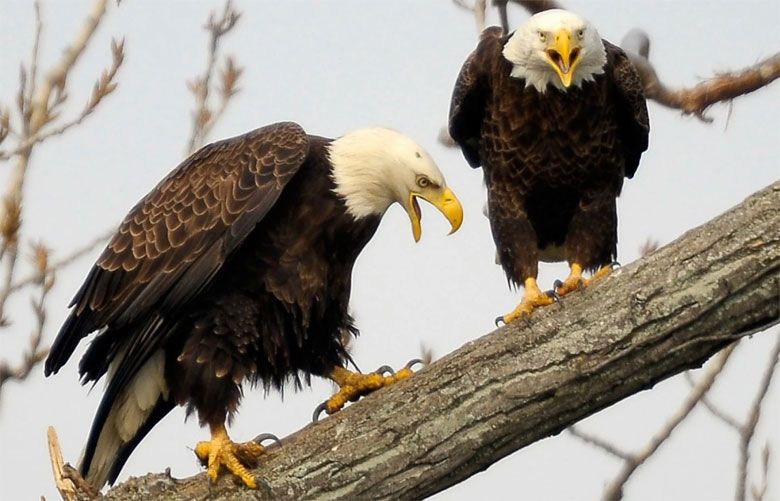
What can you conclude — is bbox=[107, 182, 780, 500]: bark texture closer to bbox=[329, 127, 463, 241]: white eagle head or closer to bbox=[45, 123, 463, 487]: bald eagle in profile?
bbox=[45, 123, 463, 487]: bald eagle in profile

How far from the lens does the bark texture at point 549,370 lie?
12.5ft

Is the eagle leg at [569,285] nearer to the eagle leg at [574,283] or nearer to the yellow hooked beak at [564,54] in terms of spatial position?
the eagle leg at [574,283]

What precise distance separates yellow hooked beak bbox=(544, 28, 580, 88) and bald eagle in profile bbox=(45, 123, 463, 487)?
680 mm

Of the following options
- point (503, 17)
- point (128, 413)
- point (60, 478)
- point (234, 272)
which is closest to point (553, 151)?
point (503, 17)

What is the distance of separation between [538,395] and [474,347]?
291 mm

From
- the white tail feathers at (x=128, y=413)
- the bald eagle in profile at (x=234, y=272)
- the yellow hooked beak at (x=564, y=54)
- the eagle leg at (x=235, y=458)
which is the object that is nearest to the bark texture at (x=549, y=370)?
the eagle leg at (x=235, y=458)

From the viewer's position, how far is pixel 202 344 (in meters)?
4.73

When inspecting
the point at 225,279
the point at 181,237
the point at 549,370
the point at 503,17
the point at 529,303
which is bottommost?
the point at 549,370

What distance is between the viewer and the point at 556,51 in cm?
499

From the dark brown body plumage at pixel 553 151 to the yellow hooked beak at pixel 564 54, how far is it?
195mm

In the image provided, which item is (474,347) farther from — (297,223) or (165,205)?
(165,205)

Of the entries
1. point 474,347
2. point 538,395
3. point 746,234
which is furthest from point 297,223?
point 746,234

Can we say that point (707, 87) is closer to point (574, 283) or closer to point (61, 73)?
point (574, 283)

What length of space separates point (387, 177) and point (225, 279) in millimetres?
737
